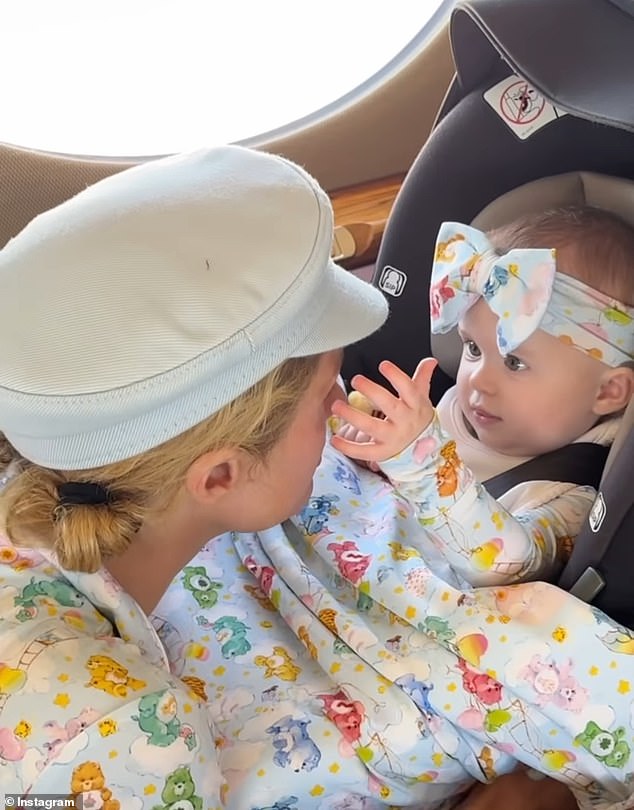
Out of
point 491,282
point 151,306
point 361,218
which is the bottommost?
point 361,218

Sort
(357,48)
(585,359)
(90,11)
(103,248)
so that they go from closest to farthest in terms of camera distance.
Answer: (103,248) → (585,359) → (90,11) → (357,48)

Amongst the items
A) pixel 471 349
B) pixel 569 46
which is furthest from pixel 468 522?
pixel 569 46

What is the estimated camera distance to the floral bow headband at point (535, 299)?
1.10 meters

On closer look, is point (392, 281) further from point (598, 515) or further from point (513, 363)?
point (598, 515)

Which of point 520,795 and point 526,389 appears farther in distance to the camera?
point 526,389

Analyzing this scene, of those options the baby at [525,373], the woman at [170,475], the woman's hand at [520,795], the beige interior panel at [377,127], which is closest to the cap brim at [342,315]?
the woman at [170,475]

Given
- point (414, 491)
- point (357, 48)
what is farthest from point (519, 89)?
point (357, 48)

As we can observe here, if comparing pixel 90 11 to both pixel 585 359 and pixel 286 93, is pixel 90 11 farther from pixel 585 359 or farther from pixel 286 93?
pixel 585 359

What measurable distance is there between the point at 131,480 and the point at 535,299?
50cm

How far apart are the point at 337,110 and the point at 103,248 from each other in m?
1.26

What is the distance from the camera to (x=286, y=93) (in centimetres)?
209

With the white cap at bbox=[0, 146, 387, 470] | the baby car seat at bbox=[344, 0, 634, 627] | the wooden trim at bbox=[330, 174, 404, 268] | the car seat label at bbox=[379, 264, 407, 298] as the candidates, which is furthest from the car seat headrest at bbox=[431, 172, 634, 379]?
the white cap at bbox=[0, 146, 387, 470]

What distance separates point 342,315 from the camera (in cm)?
90

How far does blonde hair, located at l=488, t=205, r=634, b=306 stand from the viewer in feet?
3.73
